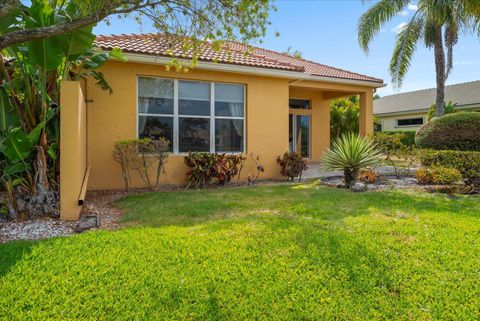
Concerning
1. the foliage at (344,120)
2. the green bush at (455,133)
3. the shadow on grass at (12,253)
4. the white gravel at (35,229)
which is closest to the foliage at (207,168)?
the white gravel at (35,229)

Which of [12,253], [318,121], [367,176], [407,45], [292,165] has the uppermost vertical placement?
[407,45]

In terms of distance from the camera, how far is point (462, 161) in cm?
1005

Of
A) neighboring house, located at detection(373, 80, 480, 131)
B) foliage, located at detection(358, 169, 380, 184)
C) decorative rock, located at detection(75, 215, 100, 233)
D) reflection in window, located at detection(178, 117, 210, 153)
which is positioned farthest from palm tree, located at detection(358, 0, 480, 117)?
decorative rock, located at detection(75, 215, 100, 233)

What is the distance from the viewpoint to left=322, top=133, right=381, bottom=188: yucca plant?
9.95 meters

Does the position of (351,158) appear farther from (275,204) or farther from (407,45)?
(407,45)

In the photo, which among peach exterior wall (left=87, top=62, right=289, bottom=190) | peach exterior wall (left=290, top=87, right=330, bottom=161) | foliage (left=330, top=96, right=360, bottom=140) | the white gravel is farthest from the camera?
foliage (left=330, top=96, right=360, bottom=140)

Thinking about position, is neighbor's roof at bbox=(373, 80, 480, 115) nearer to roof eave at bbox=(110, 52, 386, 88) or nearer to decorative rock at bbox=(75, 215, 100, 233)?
roof eave at bbox=(110, 52, 386, 88)

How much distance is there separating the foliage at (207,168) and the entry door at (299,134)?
Result: 833 centimetres

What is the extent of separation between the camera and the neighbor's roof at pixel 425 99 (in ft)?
96.4

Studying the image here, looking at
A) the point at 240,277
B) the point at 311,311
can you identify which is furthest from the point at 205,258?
the point at 311,311

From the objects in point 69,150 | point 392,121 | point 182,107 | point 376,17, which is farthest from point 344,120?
point 69,150

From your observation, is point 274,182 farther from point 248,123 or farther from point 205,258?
point 205,258

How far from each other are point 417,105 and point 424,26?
50.4 ft

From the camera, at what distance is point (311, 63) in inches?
775
